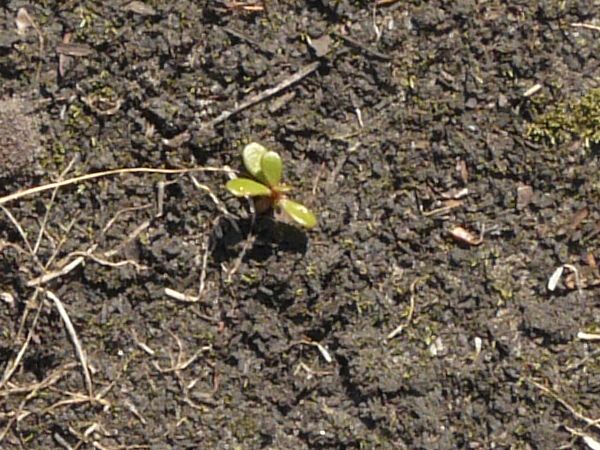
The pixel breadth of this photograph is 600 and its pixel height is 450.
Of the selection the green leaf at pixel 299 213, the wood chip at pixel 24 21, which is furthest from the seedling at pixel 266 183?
the wood chip at pixel 24 21

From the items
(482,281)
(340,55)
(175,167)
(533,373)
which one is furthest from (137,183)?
(533,373)

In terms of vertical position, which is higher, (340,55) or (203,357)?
(340,55)

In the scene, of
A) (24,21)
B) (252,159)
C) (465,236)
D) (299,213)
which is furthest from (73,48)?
(465,236)

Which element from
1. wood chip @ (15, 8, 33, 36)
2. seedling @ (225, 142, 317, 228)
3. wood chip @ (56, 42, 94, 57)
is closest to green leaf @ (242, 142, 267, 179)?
seedling @ (225, 142, 317, 228)

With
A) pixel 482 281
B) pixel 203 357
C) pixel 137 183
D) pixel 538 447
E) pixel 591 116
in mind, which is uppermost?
pixel 591 116

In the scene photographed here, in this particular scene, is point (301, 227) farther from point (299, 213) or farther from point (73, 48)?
point (73, 48)

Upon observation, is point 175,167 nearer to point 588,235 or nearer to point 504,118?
point 504,118

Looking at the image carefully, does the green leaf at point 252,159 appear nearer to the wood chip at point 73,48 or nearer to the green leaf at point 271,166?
the green leaf at point 271,166
